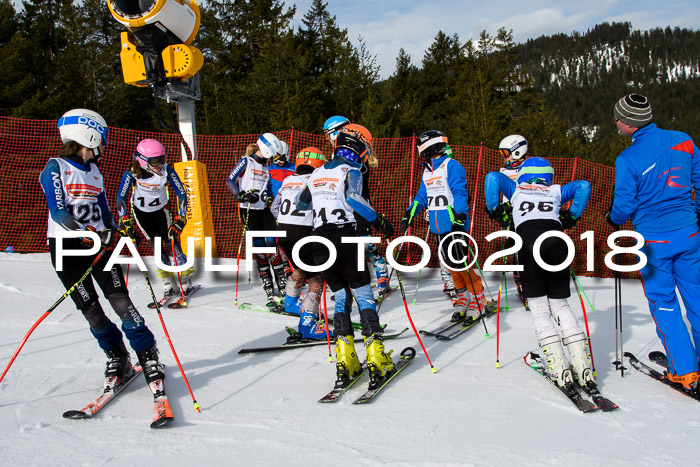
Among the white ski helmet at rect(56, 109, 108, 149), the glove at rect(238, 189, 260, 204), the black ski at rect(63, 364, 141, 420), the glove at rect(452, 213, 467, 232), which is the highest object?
the white ski helmet at rect(56, 109, 108, 149)

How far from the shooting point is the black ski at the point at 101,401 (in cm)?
346

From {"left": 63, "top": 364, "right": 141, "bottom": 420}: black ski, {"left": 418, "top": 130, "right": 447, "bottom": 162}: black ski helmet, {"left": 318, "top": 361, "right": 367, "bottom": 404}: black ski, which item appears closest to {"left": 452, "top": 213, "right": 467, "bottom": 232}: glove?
{"left": 418, "top": 130, "right": 447, "bottom": 162}: black ski helmet

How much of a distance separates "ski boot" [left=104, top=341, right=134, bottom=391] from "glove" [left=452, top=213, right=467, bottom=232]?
3.81 m

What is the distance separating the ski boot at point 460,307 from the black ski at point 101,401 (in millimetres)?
3636

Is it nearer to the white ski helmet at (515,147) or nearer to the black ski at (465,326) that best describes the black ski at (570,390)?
the black ski at (465,326)

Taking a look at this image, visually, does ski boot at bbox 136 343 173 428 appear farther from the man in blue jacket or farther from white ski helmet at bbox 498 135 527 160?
white ski helmet at bbox 498 135 527 160

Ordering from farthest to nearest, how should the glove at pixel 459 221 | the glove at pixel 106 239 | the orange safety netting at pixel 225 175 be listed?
the orange safety netting at pixel 225 175 < the glove at pixel 459 221 < the glove at pixel 106 239

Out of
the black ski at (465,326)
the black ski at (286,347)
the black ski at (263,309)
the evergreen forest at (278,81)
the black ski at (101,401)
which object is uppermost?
the evergreen forest at (278,81)

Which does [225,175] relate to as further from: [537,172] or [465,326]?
[537,172]

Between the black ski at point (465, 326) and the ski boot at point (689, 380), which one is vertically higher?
the ski boot at point (689, 380)

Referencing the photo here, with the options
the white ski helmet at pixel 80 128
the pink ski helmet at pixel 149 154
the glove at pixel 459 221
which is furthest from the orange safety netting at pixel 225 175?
the white ski helmet at pixel 80 128

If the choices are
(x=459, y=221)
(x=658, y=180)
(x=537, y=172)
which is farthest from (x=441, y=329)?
(x=658, y=180)

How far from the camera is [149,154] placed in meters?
6.61

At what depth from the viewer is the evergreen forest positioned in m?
17.8
